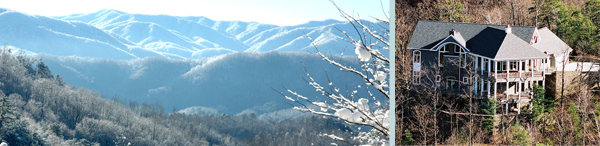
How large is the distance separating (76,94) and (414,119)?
5.46m

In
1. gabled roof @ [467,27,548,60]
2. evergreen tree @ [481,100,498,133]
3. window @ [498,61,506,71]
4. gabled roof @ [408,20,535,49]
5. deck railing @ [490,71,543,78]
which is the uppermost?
gabled roof @ [408,20,535,49]

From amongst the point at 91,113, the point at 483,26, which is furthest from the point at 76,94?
the point at 483,26

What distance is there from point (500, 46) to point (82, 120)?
5670 mm

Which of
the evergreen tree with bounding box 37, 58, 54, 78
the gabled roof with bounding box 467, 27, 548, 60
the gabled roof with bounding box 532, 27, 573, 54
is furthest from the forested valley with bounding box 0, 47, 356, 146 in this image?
the gabled roof with bounding box 532, 27, 573, 54

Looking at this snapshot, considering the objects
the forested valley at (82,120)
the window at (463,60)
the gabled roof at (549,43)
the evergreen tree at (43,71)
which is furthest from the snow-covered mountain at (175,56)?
the gabled roof at (549,43)

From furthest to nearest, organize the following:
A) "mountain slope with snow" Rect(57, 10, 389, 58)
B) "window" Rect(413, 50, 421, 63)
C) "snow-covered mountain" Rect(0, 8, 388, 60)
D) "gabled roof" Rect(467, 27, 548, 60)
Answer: "mountain slope with snow" Rect(57, 10, 389, 58), "snow-covered mountain" Rect(0, 8, 388, 60), "window" Rect(413, 50, 421, 63), "gabled roof" Rect(467, 27, 548, 60)

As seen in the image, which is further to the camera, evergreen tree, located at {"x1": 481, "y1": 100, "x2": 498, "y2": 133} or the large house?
evergreen tree, located at {"x1": 481, "y1": 100, "x2": 498, "y2": 133}

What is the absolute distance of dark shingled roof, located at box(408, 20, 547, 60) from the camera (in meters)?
1.85

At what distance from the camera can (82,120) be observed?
17.9ft

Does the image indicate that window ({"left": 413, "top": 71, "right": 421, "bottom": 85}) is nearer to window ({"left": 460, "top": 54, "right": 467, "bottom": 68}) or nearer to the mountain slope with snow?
window ({"left": 460, "top": 54, "right": 467, "bottom": 68})

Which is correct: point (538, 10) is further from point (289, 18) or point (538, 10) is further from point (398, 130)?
point (289, 18)

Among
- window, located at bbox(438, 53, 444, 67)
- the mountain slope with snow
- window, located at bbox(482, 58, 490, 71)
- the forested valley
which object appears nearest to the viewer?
window, located at bbox(482, 58, 490, 71)

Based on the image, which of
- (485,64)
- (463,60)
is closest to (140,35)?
(463,60)

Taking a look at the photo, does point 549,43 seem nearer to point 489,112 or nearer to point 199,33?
point 489,112
